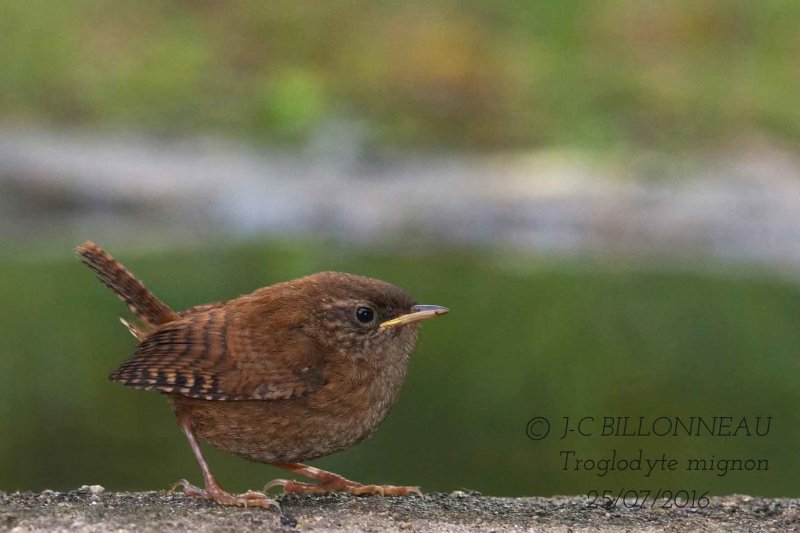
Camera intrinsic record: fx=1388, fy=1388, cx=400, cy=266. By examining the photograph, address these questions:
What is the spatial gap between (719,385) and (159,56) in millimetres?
14339

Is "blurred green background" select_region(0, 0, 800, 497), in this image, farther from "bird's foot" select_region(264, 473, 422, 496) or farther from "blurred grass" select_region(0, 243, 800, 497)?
"bird's foot" select_region(264, 473, 422, 496)

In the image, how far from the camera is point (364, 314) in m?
5.48

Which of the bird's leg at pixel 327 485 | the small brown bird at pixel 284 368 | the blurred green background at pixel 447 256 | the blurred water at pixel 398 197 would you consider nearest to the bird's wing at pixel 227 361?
the small brown bird at pixel 284 368

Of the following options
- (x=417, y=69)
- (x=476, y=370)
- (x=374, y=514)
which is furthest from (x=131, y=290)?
(x=417, y=69)

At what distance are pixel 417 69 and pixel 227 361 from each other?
16628 mm

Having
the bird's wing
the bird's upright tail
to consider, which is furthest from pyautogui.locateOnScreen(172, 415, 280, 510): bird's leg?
the bird's upright tail

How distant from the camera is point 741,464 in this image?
275 inches

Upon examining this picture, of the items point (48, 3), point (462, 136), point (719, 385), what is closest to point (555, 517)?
point (719, 385)

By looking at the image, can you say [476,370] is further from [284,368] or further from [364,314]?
[284,368]

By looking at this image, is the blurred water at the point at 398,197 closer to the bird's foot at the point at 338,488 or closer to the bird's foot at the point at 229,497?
the bird's foot at the point at 338,488

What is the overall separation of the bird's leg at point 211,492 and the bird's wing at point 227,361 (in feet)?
0.94

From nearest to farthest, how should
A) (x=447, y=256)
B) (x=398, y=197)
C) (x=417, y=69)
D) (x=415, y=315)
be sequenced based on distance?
(x=415, y=315)
(x=447, y=256)
(x=398, y=197)
(x=417, y=69)

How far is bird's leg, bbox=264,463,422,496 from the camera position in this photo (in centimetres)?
566

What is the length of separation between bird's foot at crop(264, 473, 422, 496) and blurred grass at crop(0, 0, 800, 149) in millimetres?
13013
